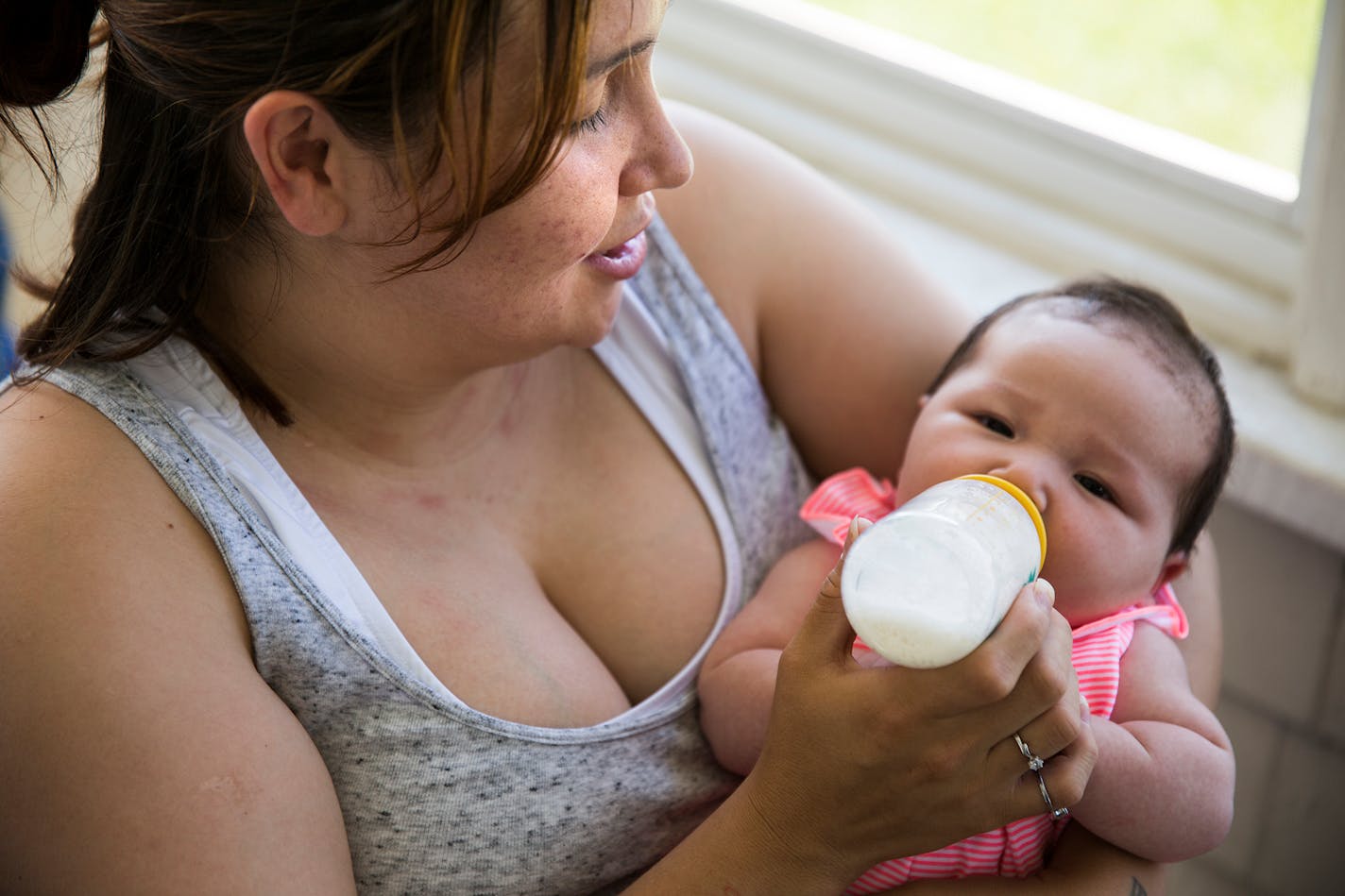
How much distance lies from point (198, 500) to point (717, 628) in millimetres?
520

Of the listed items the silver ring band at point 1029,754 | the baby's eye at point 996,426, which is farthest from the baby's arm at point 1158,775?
the baby's eye at point 996,426

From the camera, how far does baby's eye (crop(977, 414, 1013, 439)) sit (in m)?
1.18

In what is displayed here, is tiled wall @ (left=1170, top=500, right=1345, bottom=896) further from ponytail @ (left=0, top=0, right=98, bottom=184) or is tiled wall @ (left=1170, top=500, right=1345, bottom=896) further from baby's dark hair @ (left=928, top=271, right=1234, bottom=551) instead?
ponytail @ (left=0, top=0, right=98, bottom=184)

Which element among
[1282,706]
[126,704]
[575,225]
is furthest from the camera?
[1282,706]

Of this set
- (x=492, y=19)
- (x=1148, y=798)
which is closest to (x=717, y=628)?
(x=1148, y=798)

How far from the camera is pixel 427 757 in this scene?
1072 mm

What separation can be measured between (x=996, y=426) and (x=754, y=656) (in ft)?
1.05

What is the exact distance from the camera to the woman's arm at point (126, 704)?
903mm

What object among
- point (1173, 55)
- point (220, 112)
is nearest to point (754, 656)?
point (220, 112)

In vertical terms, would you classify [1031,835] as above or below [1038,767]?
below

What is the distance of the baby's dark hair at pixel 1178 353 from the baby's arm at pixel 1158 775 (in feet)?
0.55

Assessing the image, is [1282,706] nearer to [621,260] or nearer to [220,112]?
[621,260]

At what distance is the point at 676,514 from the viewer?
1.29m

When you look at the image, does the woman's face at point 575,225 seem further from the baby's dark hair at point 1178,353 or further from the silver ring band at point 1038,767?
the silver ring band at point 1038,767
